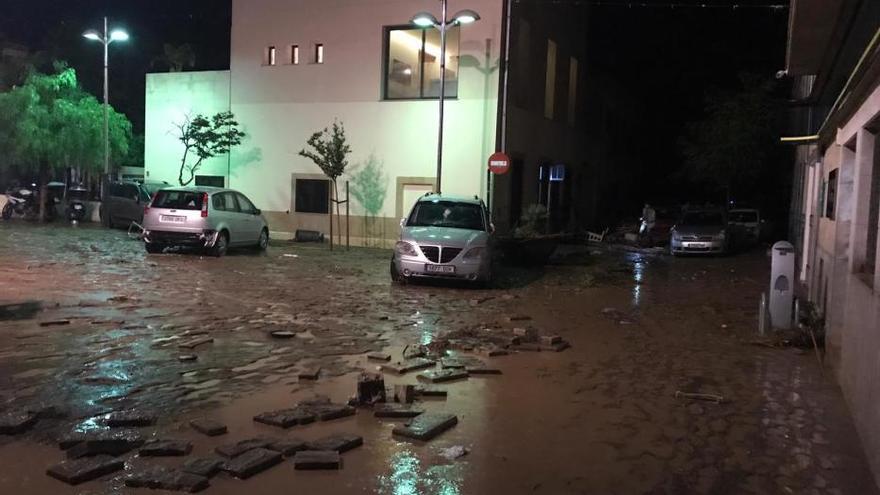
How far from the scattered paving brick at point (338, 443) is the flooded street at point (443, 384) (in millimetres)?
77

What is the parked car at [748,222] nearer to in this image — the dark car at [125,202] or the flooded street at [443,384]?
the flooded street at [443,384]

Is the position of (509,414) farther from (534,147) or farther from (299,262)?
(534,147)

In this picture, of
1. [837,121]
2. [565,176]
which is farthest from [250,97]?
[837,121]

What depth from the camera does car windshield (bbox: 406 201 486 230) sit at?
1485 cm

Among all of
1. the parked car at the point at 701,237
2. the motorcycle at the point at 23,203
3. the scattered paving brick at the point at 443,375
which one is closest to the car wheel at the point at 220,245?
the scattered paving brick at the point at 443,375

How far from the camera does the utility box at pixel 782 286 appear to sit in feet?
34.2

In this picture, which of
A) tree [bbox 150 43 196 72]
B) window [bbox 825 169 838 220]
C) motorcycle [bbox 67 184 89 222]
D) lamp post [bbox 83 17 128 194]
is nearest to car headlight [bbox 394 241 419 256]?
window [bbox 825 169 838 220]

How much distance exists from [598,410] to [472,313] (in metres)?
5.18

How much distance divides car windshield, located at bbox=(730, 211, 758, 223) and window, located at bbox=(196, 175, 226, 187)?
63.6ft

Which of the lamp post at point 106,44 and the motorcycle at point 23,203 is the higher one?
the lamp post at point 106,44

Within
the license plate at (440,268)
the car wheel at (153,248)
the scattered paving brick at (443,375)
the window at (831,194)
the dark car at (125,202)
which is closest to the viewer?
the scattered paving brick at (443,375)

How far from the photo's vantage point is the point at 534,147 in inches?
985

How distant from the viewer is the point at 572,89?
29422 millimetres

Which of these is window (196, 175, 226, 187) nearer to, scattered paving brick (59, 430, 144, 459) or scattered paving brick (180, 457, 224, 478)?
scattered paving brick (59, 430, 144, 459)
